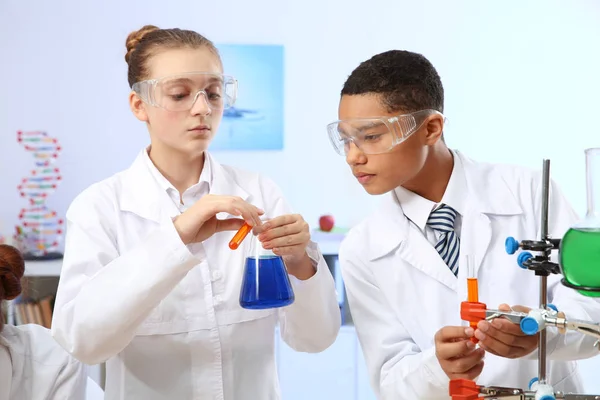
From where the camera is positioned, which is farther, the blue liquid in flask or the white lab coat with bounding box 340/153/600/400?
the white lab coat with bounding box 340/153/600/400

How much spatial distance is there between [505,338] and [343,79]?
11.1ft

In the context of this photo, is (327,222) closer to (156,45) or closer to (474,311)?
(156,45)

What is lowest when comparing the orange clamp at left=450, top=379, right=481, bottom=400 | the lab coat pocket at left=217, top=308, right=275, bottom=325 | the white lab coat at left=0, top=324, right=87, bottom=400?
the white lab coat at left=0, top=324, right=87, bottom=400

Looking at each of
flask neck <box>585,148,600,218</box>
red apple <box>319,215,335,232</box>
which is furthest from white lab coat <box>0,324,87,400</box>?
red apple <box>319,215,335,232</box>

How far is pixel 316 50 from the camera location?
15.1 ft

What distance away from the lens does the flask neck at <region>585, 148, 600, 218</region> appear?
1.10 metres

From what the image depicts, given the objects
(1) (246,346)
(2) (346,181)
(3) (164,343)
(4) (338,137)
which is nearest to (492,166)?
(4) (338,137)

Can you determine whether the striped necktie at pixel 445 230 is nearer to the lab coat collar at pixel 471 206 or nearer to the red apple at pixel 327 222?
the lab coat collar at pixel 471 206

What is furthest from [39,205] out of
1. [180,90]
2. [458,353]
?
[458,353]

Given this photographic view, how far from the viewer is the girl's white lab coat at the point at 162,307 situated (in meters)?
1.58

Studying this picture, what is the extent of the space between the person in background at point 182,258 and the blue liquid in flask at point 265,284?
0.04 meters

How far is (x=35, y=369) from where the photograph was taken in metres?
1.94

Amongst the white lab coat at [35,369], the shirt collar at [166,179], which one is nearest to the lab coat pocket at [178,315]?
the shirt collar at [166,179]

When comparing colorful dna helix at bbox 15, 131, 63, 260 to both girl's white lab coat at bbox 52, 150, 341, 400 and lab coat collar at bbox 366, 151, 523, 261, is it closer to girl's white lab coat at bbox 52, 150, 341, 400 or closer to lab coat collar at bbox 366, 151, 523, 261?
girl's white lab coat at bbox 52, 150, 341, 400
